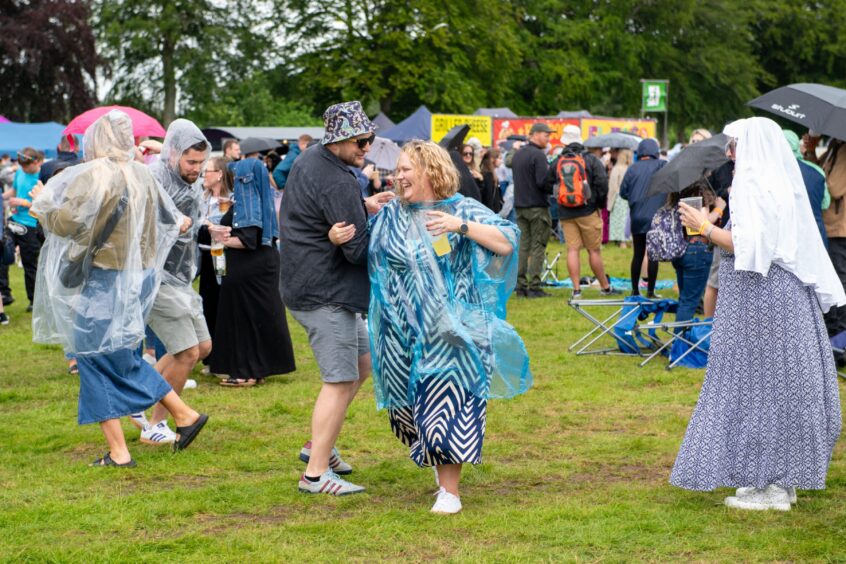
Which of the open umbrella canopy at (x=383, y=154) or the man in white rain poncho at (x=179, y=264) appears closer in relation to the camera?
the man in white rain poncho at (x=179, y=264)

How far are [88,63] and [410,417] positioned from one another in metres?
33.5

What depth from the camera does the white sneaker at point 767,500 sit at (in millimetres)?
5398

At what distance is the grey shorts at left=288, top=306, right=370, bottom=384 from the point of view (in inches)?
221

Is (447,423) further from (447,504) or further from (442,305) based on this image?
(442,305)

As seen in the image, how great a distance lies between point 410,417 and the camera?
5.57m

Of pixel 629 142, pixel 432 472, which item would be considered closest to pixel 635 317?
pixel 432 472

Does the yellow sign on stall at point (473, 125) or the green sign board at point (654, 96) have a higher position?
the green sign board at point (654, 96)

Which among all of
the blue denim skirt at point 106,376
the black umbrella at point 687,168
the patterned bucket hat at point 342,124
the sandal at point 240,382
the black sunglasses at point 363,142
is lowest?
the sandal at point 240,382

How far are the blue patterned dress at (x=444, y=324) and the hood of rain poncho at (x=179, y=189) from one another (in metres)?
1.93

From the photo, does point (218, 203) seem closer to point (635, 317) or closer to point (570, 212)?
point (635, 317)

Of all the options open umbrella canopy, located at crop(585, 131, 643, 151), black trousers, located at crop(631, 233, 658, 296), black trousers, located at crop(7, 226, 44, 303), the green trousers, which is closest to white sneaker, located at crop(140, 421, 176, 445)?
black trousers, located at crop(7, 226, 44, 303)

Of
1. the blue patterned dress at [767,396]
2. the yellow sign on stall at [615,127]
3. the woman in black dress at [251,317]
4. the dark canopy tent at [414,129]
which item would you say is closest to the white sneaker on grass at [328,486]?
the blue patterned dress at [767,396]

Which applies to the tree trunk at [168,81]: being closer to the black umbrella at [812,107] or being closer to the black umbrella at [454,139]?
the black umbrella at [454,139]

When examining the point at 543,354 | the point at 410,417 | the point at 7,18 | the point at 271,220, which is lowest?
the point at 543,354
